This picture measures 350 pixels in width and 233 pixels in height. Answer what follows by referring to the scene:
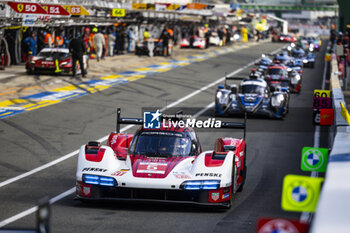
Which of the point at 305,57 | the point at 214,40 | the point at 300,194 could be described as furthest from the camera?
the point at 214,40

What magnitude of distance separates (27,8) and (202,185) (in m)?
17.9

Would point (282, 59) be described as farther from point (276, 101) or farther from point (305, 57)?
point (276, 101)

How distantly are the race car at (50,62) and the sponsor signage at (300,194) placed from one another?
92.4 feet

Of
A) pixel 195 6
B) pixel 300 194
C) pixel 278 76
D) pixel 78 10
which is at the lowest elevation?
pixel 278 76

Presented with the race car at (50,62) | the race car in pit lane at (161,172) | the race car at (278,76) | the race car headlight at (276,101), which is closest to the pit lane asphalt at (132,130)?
the race car in pit lane at (161,172)

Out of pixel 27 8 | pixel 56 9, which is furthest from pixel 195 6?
pixel 27 8

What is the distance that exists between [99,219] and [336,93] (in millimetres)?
14611

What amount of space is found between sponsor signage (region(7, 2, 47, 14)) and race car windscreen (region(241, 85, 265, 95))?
25.6 ft

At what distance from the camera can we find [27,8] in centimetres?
2814

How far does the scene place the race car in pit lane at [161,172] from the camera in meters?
11.5

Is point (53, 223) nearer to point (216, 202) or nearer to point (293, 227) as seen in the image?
point (216, 202)

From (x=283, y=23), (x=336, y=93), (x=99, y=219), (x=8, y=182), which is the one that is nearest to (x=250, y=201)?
(x=99, y=219)

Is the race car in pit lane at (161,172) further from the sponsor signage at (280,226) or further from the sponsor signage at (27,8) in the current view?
the sponsor signage at (27,8)

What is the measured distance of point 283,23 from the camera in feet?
439
